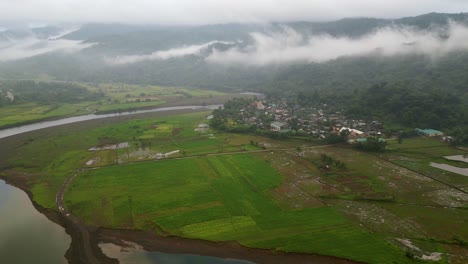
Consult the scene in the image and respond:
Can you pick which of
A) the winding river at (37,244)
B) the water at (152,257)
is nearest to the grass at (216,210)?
the water at (152,257)

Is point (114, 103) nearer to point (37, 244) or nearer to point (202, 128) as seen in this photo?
point (202, 128)

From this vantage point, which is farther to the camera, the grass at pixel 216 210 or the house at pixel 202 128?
the house at pixel 202 128

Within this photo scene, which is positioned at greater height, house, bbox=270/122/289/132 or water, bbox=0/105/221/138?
water, bbox=0/105/221/138

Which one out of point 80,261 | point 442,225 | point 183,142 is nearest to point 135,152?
point 183,142

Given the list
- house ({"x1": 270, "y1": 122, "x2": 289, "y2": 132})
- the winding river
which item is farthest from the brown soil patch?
the winding river

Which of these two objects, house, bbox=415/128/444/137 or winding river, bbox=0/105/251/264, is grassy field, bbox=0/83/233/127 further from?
house, bbox=415/128/444/137

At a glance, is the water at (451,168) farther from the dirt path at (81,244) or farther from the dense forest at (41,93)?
the dense forest at (41,93)

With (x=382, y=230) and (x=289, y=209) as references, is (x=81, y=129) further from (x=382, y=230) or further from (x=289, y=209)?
(x=382, y=230)

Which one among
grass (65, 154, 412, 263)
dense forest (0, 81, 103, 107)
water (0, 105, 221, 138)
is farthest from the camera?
dense forest (0, 81, 103, 107)
